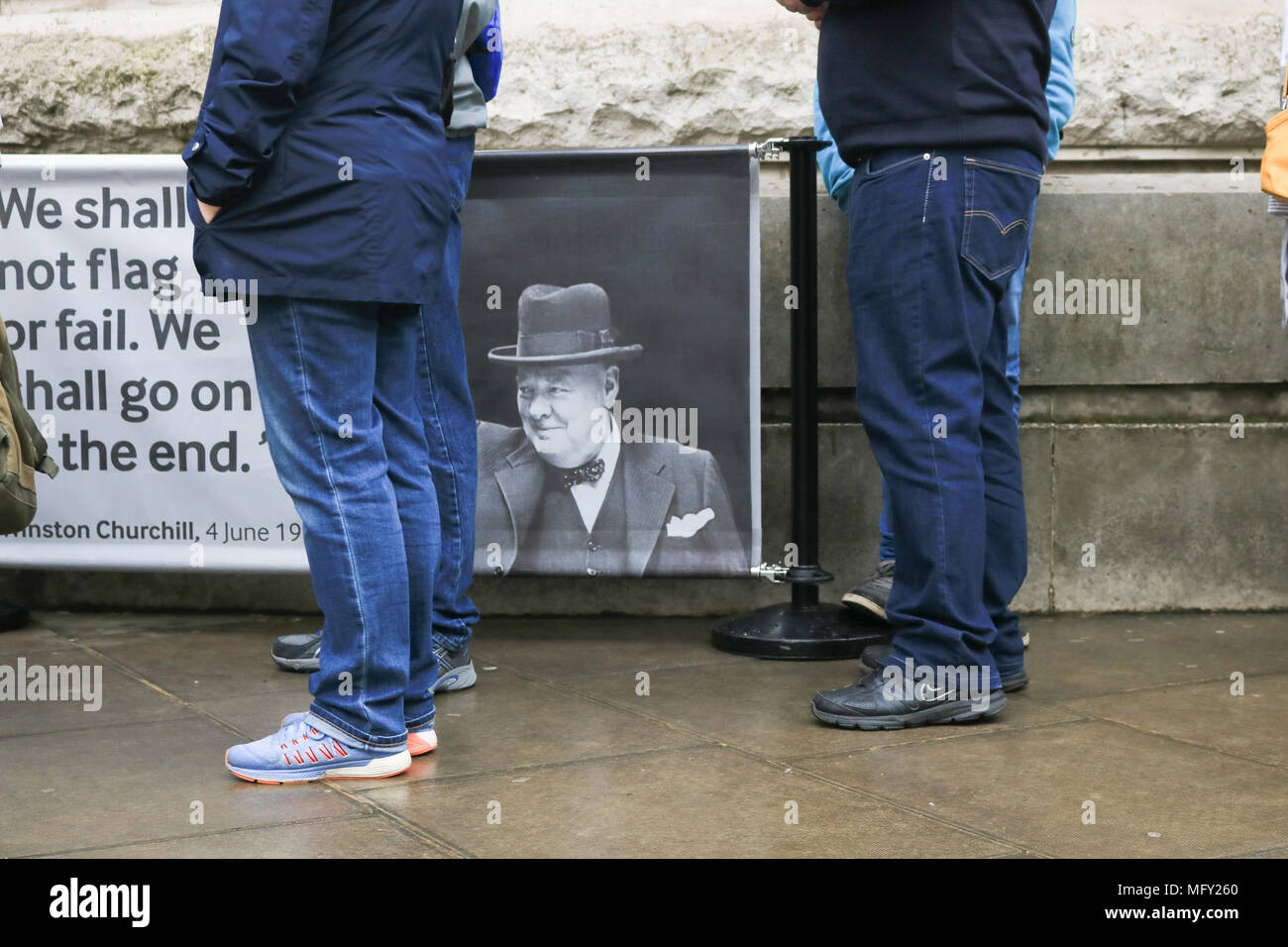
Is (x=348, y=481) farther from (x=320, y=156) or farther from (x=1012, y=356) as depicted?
(x=1012, y=356)

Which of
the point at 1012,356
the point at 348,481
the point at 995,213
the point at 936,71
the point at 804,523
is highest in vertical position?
the point at 936,71

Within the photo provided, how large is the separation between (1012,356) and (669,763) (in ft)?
5.43

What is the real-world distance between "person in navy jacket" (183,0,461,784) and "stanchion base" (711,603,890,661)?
4.72ft

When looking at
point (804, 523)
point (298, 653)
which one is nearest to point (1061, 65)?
point (804, 523)

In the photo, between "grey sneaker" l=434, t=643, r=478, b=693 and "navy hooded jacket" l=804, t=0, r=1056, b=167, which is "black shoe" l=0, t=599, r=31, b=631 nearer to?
"grey sneaker" l=434, t=643, r=478, b=693

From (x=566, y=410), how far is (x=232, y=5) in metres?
1.94

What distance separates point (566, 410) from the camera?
15.5 ft

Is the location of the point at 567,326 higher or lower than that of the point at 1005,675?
higher

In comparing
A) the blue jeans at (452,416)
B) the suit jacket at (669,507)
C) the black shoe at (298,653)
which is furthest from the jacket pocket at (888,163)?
the black shoe at (298,653)

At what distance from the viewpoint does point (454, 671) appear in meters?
4.12

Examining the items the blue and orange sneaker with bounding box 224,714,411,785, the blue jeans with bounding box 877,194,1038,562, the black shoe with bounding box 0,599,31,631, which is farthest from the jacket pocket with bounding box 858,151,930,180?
the black shoe with bounding box 0,599,31,631

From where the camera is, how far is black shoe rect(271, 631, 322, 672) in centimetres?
432

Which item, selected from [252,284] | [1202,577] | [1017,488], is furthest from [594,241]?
[1202,577]

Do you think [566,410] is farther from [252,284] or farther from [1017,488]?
[252,284]
